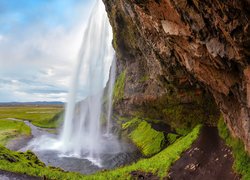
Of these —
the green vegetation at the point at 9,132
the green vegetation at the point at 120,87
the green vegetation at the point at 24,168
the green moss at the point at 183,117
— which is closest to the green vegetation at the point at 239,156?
the green moss at the point at 183,117

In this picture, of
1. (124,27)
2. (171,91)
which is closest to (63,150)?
(171,91)

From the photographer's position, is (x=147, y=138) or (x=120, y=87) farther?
Answer: (x=120, y=87)

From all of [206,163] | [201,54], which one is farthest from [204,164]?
[201,54]

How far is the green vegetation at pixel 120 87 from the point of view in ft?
210

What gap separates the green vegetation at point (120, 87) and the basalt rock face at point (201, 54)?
1798cm

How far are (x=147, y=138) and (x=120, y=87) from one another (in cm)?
2252

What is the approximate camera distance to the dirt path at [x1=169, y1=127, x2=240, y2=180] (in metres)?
23.2

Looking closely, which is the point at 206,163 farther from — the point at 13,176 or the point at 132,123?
the point at 132,123

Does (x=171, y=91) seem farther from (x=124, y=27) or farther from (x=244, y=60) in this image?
(x=244, y=60)

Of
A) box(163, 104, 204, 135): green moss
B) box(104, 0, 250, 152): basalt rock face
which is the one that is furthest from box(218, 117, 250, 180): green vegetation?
box(163, 104, 204, 135): green moss

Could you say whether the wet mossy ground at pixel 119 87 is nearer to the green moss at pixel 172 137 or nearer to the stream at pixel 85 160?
the stream at pixel 85 160

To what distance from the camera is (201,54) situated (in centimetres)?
2239

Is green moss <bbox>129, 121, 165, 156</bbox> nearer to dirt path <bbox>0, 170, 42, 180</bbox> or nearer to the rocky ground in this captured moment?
the rocky ground

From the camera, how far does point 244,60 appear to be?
725 inches
